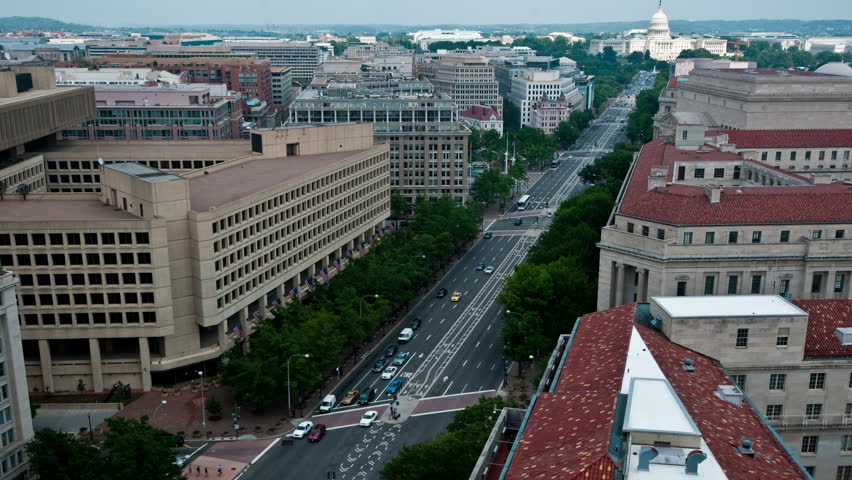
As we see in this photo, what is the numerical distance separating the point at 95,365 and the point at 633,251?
2927 inches

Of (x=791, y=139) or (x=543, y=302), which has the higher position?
(x=791, y=139)

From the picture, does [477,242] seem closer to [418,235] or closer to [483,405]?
[418,235]

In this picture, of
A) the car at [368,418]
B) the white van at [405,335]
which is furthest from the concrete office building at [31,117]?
the car at [368,418]

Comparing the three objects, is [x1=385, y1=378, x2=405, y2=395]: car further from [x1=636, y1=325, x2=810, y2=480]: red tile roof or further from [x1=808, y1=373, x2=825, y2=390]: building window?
[x1=808, y1=373, x2=825, y2=390]: building window

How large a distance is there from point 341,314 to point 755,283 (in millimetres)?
58925

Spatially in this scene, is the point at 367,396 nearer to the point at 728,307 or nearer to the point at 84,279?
the point at 84,279

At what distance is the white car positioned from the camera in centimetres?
10146

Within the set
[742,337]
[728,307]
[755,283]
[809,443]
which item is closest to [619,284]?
[755,283]

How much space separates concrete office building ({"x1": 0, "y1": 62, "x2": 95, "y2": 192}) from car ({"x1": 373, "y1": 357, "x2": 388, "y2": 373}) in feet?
224

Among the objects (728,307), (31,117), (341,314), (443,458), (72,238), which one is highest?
(31,117)

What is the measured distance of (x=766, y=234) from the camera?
105 m

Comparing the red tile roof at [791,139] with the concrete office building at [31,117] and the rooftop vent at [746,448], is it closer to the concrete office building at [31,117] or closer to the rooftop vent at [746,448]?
the rooftop vent at [746,448]

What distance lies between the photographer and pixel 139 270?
10912cm

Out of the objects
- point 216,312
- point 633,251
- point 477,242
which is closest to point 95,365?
point 216,312
